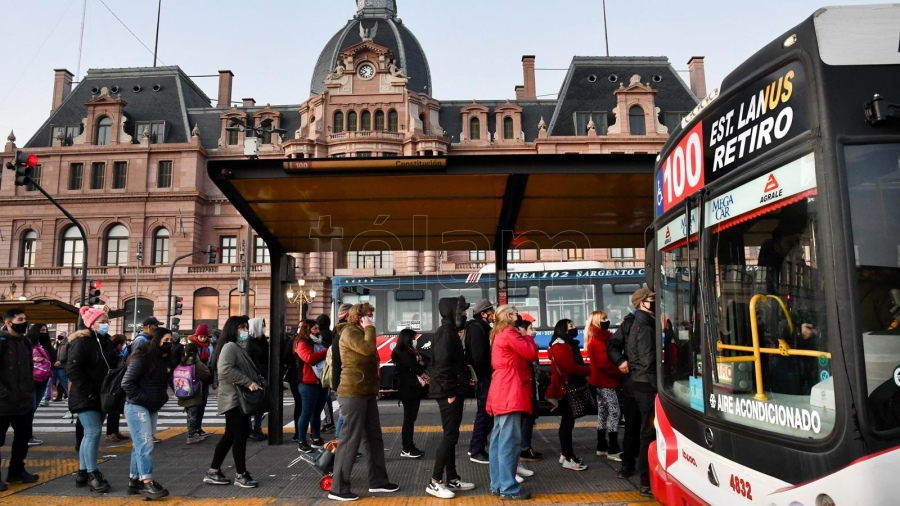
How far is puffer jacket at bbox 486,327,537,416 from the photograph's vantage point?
6059 mm

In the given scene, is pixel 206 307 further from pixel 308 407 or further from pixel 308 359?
pixel 308 359

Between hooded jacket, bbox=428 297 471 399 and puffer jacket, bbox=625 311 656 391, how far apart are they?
1747 millimetres

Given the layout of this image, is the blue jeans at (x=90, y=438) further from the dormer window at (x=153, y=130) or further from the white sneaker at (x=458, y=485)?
the dormer window at (x=153, y=130)

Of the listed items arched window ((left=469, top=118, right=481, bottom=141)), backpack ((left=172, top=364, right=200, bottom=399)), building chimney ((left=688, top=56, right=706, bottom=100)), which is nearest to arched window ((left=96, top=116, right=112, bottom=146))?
arched window ((left=469, top=118, right=481, bottom=141))

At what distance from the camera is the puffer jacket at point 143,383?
6.57 metres

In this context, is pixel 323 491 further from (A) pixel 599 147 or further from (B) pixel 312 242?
(A) pixel 599 147

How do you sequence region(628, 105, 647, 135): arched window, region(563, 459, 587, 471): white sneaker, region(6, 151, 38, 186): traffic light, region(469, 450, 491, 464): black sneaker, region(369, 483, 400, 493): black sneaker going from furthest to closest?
region(628, 105, 647, 135): arched window, region(6, 151, 38, 186): traffic light, region(469, 450, 491, 464): black sneaker, region(563, 459, 587, 471): white sneaker, region(369, 483, 400, 493): black sneaker

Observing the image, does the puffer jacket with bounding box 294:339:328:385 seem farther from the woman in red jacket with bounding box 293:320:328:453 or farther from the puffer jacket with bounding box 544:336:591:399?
the puffer jacket with bounding box 544:336:591:399

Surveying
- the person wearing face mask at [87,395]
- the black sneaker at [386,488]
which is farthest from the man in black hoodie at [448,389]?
the person wearing face mask at [87,395]

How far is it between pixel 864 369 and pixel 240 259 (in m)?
44.5

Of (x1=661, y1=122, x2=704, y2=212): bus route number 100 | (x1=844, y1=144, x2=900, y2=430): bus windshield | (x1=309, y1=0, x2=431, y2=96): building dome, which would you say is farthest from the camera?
(x1=309, y1=0, x2=431, y2=96): building dome

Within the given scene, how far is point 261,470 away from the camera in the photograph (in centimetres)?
779

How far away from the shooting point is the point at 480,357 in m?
6.84

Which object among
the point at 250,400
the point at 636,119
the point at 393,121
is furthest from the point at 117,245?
the point at 250,400
